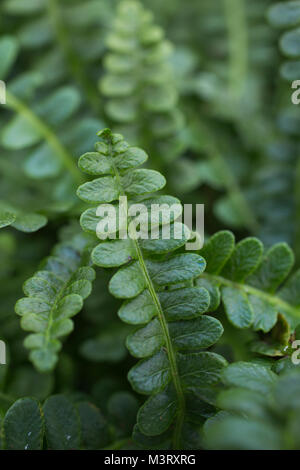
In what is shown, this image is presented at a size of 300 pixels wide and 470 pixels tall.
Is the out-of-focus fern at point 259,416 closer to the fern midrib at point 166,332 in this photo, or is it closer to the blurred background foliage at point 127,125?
the fern midrib at point 166,332

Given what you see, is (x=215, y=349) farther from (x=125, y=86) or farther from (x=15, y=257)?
(x=125, y=86)

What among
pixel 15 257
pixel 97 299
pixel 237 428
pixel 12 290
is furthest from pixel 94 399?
pixel 237 428

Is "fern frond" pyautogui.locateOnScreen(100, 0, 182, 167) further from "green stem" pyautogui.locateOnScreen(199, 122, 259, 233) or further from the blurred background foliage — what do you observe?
"green stem" pyautogui.locateOnScreen(199, 122, 259, 233)

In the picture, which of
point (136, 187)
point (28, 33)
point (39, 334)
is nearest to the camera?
point (39, 334)

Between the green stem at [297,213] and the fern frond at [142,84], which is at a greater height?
the fern frond at [142,84]

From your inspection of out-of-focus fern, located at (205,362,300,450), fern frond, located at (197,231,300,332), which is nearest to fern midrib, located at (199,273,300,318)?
fern frond, located at (197,231,300,332)

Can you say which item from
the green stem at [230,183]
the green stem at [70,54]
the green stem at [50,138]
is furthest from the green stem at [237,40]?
the green stem at [50,138]
